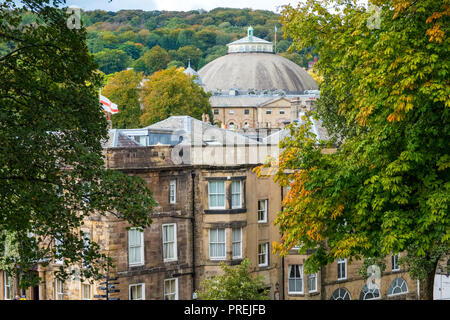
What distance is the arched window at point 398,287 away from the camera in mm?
42000

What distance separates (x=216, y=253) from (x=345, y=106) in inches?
660

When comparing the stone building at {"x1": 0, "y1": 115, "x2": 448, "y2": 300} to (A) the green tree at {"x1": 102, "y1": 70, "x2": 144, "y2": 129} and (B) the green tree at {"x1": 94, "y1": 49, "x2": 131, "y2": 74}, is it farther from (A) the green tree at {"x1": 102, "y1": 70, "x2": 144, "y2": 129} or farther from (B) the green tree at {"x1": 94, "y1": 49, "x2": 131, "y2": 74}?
(B) the green tree at {"x1": 94, "y1": 49, "x2": 131, "y2": 74}

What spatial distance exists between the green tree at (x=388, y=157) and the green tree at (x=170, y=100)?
7210cm

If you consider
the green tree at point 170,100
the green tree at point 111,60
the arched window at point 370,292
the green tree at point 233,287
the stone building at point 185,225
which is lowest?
the arched window at point 370,292

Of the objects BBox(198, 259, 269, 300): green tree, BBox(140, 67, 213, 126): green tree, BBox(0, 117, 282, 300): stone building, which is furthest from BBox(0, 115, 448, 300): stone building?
Result: BBox(140, 67, 213, 126): green tree

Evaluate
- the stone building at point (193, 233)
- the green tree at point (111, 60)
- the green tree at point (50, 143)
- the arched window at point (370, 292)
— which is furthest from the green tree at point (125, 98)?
the green tree at point (50, 143)

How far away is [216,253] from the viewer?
36375 mm

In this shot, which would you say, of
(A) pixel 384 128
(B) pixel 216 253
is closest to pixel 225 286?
(B) pixel 216 253

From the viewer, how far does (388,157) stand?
17.9 metres

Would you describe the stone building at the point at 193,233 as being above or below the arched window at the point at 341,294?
above

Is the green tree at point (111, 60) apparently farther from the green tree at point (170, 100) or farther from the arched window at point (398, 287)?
the arched window at point (398, 287)

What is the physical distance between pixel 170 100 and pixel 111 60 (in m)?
82.9

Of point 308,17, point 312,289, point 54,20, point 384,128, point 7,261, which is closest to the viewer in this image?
point 7,261
